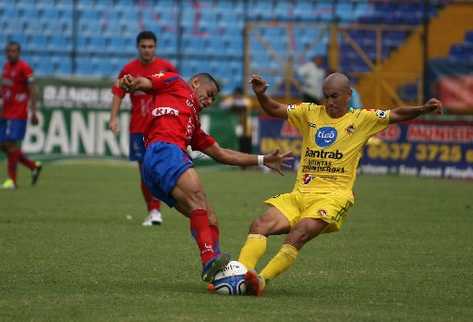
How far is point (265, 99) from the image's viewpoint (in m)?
9.63

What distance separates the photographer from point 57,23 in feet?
107

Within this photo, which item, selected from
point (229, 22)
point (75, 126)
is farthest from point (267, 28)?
point (75, 126)

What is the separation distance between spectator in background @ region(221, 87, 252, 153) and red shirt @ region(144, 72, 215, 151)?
17.4m

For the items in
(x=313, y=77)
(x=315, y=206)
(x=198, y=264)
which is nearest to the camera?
(x=315, y=206)

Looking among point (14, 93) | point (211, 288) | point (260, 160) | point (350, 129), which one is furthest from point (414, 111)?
point (14, 93)

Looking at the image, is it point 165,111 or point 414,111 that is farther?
point 414,111

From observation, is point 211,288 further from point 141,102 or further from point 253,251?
A: point 141,102

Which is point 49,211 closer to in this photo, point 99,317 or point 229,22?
point 99,317

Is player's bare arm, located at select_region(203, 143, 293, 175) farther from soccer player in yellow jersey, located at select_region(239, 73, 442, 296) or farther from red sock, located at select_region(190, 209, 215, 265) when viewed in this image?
red sock, located at select_region(190, 209, 215, 265)

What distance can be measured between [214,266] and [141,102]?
6438 millimetres

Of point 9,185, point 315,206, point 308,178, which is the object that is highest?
point 308,178

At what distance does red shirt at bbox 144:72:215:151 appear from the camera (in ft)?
29.8

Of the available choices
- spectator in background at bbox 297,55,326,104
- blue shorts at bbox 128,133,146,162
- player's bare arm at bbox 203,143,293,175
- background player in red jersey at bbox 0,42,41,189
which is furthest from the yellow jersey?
spectator in background at bbox 297,55,326,104

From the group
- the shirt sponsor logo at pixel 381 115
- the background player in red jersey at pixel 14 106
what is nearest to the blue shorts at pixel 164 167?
the shirt sponsor logo at pixel 381 115
